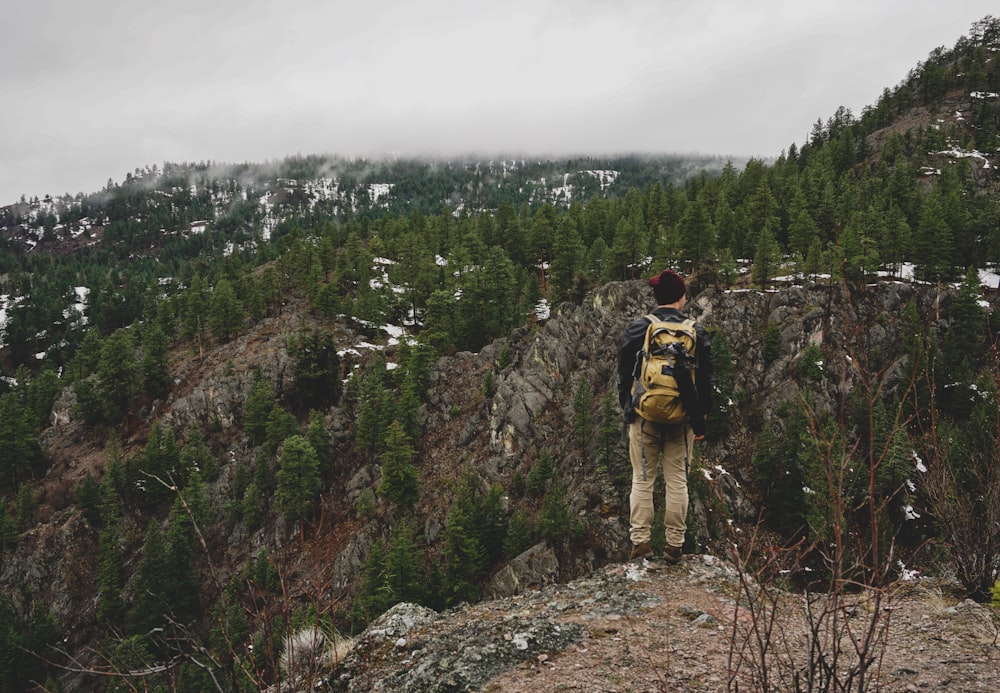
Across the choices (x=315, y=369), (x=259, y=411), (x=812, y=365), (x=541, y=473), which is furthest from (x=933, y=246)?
(x=259, y=411)

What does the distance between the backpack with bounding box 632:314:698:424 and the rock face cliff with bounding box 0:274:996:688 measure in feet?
96.1

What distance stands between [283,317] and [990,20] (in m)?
165

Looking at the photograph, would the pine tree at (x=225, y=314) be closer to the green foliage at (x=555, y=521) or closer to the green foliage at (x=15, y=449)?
the green foliage at (x=15, y=449)

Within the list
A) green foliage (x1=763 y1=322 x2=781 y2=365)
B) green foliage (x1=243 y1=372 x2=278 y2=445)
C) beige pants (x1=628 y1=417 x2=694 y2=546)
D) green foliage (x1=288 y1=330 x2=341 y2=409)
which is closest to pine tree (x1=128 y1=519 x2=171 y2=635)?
green foliage (x1=243 y1=372 x2=278 y2=445)

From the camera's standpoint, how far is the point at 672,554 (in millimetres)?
6207

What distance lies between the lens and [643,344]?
A: 219 inches

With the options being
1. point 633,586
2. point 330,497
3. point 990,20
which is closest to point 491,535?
→ point 330,497

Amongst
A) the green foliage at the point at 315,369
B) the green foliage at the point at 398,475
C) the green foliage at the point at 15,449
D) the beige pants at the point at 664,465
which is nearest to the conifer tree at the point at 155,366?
the green foliage at the point at 15,449

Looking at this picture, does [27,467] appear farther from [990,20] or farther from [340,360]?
[990,20]

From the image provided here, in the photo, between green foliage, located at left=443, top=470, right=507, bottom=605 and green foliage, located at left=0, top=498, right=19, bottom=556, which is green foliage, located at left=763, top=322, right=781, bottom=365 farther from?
green foliage, located at left=0, top=498, right=19, bottom=556

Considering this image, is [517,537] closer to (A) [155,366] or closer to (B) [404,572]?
(B) [404,572]

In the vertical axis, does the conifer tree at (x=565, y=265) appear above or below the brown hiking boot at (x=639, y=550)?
above

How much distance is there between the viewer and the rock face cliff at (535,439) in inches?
1385

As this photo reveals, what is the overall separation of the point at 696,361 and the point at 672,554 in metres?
2.48
